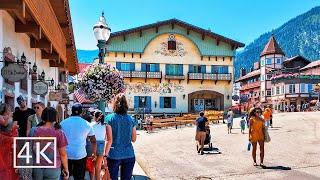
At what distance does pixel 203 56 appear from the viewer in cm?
5156

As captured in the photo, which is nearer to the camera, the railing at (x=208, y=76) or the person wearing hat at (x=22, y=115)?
the person wearing hat at (x=22, y=115)

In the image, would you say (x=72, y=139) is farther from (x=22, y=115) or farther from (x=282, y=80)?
(x=282, y=80)

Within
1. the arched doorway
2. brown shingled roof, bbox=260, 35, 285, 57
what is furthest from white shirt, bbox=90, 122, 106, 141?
brown shingled roof, bbox=260, 35, 285, 57

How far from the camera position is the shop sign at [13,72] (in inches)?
329

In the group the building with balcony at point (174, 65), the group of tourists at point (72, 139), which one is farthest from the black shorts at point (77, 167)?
the building with balcony at point (174, 65)

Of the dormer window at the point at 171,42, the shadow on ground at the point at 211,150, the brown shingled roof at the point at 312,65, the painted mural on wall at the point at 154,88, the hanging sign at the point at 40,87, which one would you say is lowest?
the shadow on ground at the point at 211,150

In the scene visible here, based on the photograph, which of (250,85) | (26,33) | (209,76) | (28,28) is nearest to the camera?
(28,28)

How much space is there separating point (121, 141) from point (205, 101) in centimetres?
4631

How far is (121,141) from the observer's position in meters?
6.59

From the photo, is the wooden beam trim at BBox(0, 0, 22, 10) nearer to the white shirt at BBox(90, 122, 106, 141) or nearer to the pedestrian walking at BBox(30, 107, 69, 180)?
the pedestrian walking at BBox(30, 107, 69, 180)

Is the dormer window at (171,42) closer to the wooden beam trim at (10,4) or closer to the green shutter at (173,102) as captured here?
the green shutter at (173,102)

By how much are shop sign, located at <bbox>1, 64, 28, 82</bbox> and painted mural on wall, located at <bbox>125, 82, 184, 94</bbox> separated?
134 feet

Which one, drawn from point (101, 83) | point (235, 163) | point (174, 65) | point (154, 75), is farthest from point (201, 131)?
point (174, 65)

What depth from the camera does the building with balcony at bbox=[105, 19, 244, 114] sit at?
49.5 meters
